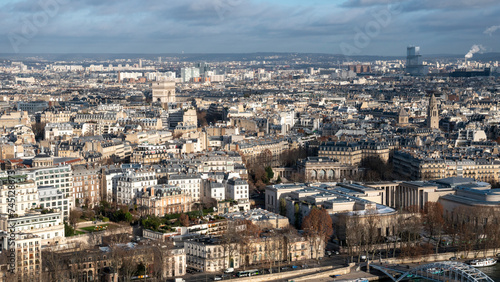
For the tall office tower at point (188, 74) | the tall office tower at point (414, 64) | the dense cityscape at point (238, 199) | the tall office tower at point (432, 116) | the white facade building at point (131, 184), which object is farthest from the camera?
the tall office tower at point (414, 64)

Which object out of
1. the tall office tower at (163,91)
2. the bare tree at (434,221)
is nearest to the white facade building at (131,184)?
the bare tree at (434,221)

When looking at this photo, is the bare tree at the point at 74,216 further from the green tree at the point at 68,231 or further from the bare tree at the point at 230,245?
the bare tree at the point at 230,245

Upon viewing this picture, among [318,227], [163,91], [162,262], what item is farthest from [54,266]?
[163,91]

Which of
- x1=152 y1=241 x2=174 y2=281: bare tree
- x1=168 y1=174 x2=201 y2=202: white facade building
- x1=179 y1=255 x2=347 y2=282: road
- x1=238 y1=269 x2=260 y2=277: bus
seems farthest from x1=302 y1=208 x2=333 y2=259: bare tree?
x1=168 y1=174 x2=201 y2=202: white facade building

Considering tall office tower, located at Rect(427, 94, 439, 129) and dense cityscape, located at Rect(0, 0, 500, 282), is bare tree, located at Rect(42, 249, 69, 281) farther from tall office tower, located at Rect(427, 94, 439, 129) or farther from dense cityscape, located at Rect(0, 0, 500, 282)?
tall office tower, located at Rect(427, 94, 439, 129)

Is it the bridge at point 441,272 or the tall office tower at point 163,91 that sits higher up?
the tall office tower at point 163,91

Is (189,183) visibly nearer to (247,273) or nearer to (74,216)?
(74,216)

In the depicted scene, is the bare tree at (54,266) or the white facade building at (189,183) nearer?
the bare tree at (54,266)
